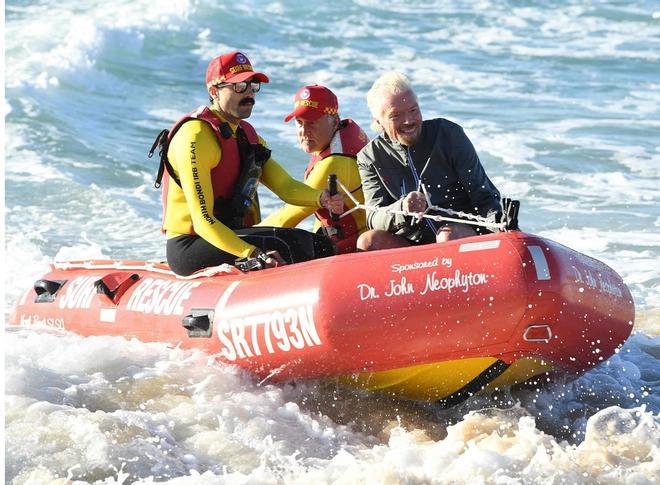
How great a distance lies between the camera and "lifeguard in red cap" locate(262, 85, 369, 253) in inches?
229

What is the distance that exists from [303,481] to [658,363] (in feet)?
7.87

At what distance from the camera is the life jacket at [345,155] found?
5.91 m

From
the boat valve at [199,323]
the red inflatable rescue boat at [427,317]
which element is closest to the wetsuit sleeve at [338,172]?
the red inflatable rescue boat at [427,317]

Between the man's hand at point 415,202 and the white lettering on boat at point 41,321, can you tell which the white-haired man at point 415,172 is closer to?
the man's hand at point 415,202

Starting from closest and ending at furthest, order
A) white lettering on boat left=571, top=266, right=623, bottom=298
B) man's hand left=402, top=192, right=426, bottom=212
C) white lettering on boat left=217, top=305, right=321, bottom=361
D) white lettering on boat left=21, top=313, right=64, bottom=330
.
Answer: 1. white lettering on boat left=571, top=266, right=623, bottom=298
2. white lettering on boat left=217, top=305, right=321, bottom=361
3. man's hand left=402, top=192, right=426, bottom=212
4. white lettering on boat left=21, top=313, right=64, bottom=330

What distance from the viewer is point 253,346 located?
16.6ft

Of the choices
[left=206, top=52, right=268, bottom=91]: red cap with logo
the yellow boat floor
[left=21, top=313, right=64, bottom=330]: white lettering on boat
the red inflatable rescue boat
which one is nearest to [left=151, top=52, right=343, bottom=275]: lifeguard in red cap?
[left=206, top=52, right=268, bottom=91]: red cap with logo

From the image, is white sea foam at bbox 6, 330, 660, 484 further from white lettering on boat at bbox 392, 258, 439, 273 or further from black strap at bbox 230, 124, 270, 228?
black strap at bbox 230, 124, 270, 228

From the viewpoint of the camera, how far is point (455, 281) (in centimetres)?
451

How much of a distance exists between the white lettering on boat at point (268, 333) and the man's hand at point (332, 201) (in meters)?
0.87

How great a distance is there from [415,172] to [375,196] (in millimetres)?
232

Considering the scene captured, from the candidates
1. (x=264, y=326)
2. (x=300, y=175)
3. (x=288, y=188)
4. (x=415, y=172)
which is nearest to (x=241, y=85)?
(x=288, y=188)

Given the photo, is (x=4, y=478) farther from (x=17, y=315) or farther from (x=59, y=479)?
(x=17, y=315)

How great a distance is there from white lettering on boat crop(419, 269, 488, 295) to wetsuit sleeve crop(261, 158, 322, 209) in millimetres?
1357
